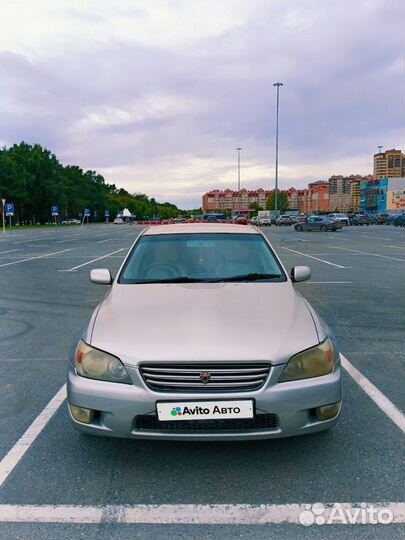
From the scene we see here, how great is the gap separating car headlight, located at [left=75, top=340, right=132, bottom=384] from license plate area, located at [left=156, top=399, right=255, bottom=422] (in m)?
0.29

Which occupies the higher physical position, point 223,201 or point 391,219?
point 223,201

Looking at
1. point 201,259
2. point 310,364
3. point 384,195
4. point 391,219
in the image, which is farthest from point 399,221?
point 310,364

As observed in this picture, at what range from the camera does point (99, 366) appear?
2652 millimetres

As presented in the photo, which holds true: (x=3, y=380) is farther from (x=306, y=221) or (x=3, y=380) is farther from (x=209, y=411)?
(x=306, y=221)

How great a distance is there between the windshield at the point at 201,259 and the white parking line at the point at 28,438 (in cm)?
116

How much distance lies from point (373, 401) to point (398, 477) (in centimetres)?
107

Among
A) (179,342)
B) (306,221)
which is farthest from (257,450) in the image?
(306,221)

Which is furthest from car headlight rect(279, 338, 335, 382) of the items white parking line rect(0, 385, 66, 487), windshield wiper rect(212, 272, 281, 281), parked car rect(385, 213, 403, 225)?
parked car rect(385, 213, 403, 225)

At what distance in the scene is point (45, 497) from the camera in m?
2.48

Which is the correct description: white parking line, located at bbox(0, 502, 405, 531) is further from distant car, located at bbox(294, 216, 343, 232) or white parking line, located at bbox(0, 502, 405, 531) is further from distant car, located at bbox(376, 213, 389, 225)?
distant car, located at bbox(376, 213, 389, 225)

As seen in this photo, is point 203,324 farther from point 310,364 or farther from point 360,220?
point 360,220

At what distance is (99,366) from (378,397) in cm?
246

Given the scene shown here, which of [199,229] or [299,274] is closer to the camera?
[299,274]

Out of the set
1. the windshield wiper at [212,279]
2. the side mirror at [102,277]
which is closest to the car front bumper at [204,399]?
the windshield wiper at [212,279]
